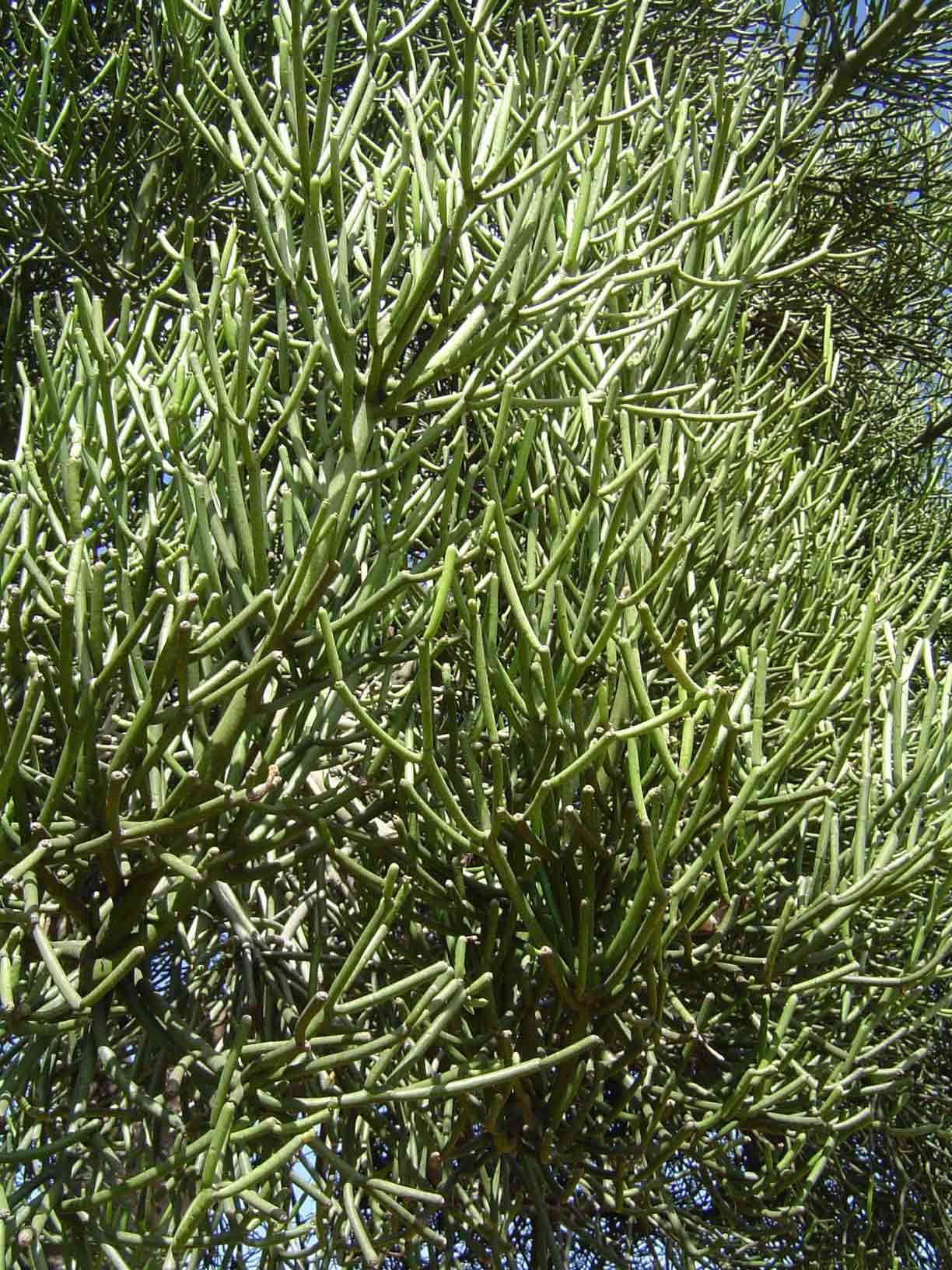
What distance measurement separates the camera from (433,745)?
158 centimetres

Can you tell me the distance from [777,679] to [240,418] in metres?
1.47

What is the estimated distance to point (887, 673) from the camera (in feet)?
8.32

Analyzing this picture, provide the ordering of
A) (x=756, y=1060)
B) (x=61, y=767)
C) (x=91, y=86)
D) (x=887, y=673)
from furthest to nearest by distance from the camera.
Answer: (x=91, y=86) → (x=887, y=673) → (x=756, y=1060) → (x=61, y=767)

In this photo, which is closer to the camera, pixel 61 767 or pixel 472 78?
pixel 61 767

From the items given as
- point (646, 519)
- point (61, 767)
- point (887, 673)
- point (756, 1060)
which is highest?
point (646, 519)

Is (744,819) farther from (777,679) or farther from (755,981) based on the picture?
(777,679)

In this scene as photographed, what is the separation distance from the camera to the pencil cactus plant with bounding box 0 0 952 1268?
1.53 metres

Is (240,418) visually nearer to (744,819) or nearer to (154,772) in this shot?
(154,772)

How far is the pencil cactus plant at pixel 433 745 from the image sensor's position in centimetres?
153

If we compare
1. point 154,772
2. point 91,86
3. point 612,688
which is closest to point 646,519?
point 612,688

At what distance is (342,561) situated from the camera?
1781 millimetres

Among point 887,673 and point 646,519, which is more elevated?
point 646,519

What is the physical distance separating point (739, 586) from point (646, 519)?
1.76 feet

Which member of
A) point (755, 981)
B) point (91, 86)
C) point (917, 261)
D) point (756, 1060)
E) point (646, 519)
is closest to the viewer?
point (646, 519)
